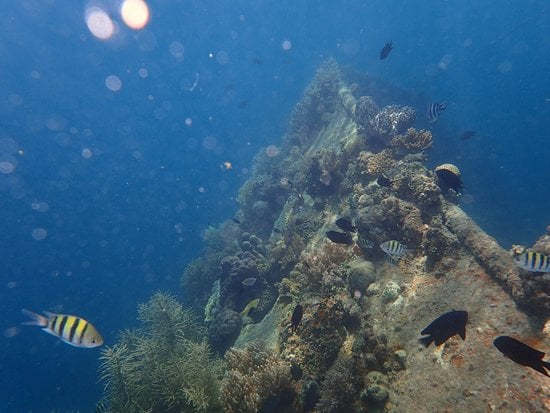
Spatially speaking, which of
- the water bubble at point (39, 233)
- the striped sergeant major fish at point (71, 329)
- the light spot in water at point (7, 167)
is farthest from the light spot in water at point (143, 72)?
the striped sergeant major fish at point (71, 329)

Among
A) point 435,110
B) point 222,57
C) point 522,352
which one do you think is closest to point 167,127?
point 222,57

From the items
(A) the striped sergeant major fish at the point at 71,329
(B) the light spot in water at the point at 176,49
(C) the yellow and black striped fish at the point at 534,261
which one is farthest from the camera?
(B) the light spot in water at the point at 176,49

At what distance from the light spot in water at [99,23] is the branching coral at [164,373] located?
10136 centimetres

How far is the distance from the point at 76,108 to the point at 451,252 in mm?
148573

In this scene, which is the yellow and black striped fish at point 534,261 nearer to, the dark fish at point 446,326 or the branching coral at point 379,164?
the dark fish at point 446,326

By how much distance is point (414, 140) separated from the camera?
10.5m

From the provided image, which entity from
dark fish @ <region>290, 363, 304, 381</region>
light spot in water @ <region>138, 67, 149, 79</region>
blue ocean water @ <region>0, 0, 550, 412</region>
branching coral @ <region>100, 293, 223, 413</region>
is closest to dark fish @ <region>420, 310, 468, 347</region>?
dark fish @ <region>290, 363, 304, 381</region>

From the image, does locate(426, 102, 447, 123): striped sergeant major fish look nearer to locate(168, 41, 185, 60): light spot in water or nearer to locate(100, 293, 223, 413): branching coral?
locate(100, 293, 223, 413): branching coral

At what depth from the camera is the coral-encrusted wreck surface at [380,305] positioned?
450cm

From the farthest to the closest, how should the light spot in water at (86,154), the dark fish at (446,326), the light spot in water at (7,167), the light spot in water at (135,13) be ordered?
the light spot in water at (86,154), the light spot in water at (7,167), the light spot in water at (135,13), the dark fish at (446,326)

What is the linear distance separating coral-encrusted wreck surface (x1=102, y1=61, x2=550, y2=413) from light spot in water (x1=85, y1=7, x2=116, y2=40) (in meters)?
101

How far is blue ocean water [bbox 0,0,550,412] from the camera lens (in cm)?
3697

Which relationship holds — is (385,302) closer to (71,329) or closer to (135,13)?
(71,329)

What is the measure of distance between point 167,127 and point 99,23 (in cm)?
6579
